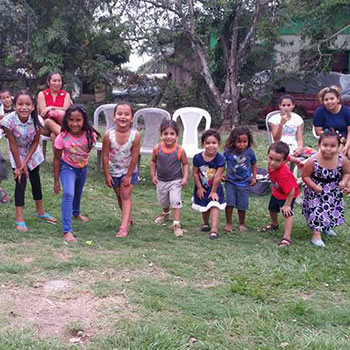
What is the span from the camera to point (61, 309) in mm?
3268

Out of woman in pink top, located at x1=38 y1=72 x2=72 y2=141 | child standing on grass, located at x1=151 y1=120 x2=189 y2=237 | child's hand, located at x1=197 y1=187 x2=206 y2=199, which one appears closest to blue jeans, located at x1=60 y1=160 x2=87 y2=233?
child standing on grass, located at x1=151 y1=120 x2=189 y2=237

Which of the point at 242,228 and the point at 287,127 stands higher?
the point at 287,127

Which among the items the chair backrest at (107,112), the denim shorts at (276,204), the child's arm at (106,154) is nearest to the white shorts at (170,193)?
the child's arm at (106,154)

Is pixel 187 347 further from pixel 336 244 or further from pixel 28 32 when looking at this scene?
pixel 28 32

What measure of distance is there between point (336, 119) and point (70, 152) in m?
2.99

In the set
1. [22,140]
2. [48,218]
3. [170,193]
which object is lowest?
[48,218]

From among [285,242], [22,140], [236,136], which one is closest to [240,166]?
[236,136]

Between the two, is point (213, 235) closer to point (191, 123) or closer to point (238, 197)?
point (238, 197)

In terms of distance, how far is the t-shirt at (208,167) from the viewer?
5.17 metres

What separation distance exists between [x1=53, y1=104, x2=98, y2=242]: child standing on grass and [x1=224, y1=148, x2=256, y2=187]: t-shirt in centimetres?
140

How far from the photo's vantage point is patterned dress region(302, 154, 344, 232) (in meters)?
4.89

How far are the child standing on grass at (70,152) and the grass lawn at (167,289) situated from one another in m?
0.31

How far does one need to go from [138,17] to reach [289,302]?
12.2m

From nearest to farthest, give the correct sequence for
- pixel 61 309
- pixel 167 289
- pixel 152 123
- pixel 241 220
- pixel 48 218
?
pixel 61 309, pixel 167 289, pixel 48 218, pixel 241 220, pixel 152 123
